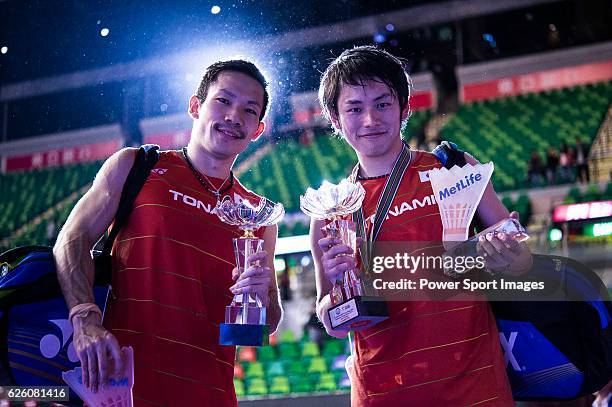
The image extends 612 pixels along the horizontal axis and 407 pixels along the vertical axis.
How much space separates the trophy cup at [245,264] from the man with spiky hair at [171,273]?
0.03 metres

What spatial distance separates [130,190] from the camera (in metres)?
1.65

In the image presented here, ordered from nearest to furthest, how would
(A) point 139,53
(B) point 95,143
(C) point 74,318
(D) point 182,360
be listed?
(C) point 74,318 < (D) point 182,360 < (A) point 139,53 < (B) point 95,143

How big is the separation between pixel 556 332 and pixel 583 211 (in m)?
3.89

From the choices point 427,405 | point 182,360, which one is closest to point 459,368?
point 427,405

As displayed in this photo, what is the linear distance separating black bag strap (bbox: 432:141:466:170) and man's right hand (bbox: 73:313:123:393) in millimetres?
841

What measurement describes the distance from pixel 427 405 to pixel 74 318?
0.76 metres

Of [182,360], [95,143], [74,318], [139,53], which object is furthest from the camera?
[95,143]

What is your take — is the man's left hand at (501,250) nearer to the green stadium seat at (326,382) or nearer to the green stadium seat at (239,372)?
the green stadium seat at (326,382)

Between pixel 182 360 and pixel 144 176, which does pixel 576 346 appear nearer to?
pixel 182 360

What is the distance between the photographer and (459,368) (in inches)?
58.2

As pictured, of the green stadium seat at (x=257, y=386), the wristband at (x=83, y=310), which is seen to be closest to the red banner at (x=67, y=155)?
the wristband at (x=83, y=310)

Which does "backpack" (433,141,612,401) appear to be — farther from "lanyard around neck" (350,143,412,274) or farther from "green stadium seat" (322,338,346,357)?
"green stadium seat" (322,338,346,357)

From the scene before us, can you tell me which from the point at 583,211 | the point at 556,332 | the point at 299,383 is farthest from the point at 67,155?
the point at 583,211

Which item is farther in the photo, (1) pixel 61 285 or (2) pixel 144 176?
(2) pixel 144 176
